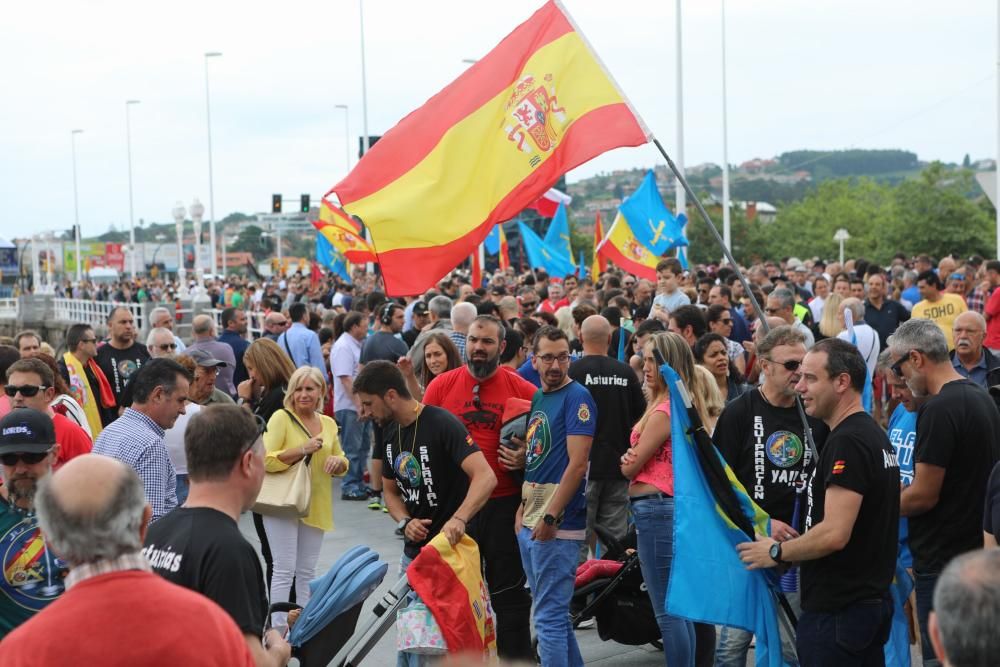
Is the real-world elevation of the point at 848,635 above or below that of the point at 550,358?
below

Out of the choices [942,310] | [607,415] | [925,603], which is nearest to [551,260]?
[942,310]

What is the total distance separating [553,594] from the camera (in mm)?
5824

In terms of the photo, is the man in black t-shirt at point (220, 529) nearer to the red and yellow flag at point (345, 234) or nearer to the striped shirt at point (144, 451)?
the striped shirt at point (144, 451)

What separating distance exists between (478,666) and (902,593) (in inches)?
146

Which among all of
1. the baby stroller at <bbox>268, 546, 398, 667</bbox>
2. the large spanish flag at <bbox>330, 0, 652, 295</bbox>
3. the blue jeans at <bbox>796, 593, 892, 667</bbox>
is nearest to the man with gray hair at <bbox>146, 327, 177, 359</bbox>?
the large spanish flag at <bbox>330, 0, 652, 295</bbox>

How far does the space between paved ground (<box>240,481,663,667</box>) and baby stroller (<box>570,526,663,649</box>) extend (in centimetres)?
18

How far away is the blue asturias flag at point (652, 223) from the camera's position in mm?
15711

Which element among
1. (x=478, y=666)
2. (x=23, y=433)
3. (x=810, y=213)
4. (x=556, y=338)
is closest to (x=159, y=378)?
(x=23, y=433)

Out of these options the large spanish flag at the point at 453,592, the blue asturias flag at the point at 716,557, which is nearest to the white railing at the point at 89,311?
the large spanish flag at the point at 453,592

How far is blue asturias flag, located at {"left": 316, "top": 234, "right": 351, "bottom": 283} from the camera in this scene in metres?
26.9

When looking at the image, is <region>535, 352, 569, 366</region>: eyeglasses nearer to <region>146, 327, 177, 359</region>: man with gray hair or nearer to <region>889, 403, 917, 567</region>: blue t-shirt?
<region>889, 403, 917, 567</region>: blue t-shirt

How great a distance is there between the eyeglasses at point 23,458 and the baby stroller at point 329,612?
1.12 meters

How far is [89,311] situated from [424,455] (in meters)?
31.6

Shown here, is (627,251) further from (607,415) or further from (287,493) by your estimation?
(287,493)
